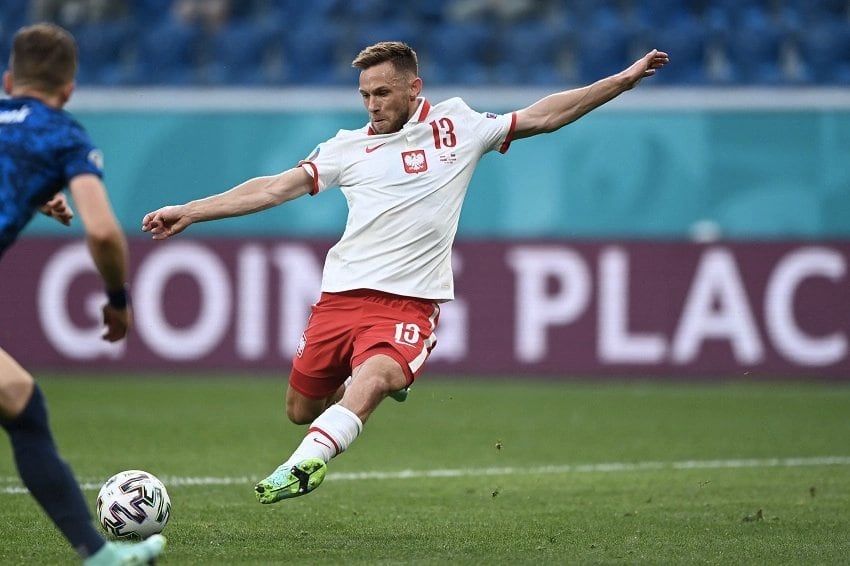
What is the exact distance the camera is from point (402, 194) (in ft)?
22.8

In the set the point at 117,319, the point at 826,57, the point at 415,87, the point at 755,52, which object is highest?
the point at 755,52

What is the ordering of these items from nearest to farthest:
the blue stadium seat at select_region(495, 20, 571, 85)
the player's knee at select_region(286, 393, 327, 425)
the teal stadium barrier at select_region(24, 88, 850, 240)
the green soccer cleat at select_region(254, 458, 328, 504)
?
the green soccer cleat at select_region(254, 458, 328, 504) → the player's knee at select_region(286, 393, 327, 425) → the teal stadium barrier at select_region(24, 88, 850, 240) → the blue stadium seat at select_region(495, 20, 571, 85)

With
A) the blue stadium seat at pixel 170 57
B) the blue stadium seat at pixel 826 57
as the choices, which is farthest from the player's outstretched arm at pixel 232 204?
the blue stadium seat at pixel 826 57

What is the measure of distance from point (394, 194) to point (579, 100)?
100cm

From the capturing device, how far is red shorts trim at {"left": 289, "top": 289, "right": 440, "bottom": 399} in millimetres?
6652

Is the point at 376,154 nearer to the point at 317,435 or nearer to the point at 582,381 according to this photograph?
the point at 317,435

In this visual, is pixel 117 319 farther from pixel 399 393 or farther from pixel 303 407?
pixel 303 407

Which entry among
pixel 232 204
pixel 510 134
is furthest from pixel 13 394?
pixel 510 134

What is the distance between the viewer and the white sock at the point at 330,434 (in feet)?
19.9

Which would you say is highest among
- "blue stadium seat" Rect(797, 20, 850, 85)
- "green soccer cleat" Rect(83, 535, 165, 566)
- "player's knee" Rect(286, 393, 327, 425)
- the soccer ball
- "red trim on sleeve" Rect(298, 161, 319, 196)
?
→ "blue stadium seat" Rect(797, 20, 850, 85)

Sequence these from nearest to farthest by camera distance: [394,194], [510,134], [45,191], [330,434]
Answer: [45,191] → [330,434] → [394,194] → [510,134]

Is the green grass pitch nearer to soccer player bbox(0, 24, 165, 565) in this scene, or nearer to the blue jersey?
soccer player bbox(0, 24, 165, 565)

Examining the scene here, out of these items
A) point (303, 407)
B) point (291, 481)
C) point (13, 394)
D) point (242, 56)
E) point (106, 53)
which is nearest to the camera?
point (13, 394)

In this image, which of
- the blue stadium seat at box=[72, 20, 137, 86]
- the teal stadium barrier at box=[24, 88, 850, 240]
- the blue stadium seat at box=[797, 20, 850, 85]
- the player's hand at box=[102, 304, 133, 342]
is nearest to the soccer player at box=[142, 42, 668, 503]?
the player's hand at box=[102, 304, 133, 342]
